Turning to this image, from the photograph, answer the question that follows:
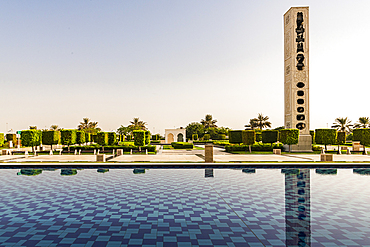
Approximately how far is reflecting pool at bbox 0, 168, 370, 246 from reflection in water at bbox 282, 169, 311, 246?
23 mm

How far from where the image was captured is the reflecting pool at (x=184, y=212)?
17.1ft

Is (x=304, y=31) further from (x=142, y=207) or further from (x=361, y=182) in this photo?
(x=142, y=207)

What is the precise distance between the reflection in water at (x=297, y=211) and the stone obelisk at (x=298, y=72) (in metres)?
19.1

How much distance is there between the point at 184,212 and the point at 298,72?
27970mm

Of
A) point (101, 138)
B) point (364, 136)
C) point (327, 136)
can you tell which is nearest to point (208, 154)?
point (101, 138)

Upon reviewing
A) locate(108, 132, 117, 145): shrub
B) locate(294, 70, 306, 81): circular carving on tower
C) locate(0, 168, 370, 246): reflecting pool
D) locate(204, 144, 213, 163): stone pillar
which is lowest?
locate(0, 168, 370, 246): reflecting pool

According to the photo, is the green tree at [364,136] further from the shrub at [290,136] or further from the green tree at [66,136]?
the green tree at [66,136]

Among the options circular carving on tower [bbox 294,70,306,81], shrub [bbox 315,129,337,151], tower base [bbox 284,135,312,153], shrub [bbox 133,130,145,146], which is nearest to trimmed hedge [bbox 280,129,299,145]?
tower base [bbox 284,135,312,153]

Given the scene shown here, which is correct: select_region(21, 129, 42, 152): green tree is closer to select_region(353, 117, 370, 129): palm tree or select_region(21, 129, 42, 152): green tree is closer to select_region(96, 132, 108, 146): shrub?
select_region(96, 132, 108, 146): shrub

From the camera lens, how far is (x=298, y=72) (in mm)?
29469

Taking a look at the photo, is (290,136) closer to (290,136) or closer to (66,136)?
(290,136)

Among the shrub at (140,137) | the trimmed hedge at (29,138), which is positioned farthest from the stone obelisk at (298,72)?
the trimmed hedge at (29,138)

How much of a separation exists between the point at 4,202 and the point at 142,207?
4866 mm

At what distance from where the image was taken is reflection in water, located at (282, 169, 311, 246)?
5.22 m
